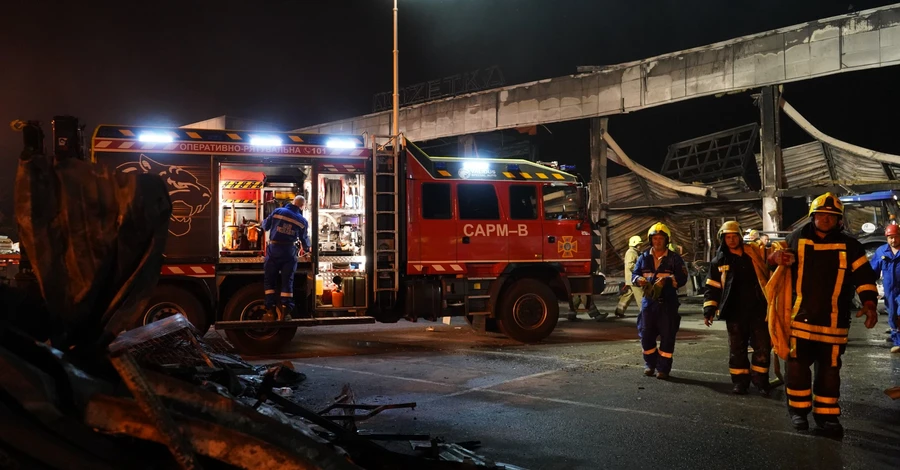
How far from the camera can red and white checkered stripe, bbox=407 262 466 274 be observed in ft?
30.7

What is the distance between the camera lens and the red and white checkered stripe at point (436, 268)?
9.36 meters

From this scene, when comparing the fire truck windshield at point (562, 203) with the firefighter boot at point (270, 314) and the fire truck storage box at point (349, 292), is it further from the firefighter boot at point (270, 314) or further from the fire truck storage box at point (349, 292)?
the firefighter boot at point (270, 314)

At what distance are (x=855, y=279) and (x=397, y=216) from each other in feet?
19.5

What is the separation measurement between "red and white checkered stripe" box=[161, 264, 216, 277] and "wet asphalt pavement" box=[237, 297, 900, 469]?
1.41m

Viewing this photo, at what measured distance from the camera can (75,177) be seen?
2.33 metres

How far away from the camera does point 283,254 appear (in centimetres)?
849

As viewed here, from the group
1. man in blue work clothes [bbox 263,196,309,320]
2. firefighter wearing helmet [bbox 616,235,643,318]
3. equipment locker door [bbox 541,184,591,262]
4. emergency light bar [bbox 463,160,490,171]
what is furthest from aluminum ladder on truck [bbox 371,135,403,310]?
firefighter wearing helmet [bbox 616,235,643,318]

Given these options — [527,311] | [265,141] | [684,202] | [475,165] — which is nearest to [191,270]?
[265,141]

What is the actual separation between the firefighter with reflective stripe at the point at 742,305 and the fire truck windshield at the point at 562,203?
11.6 feet

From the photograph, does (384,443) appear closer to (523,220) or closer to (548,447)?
(548,447)

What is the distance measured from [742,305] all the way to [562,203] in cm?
403

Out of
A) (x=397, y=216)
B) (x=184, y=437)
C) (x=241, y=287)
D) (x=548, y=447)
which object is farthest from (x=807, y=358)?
(x=241, y=287)

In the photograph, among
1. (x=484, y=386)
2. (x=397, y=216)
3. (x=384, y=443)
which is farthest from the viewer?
(x=397, y=216)

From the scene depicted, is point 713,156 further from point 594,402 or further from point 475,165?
point 594,402
